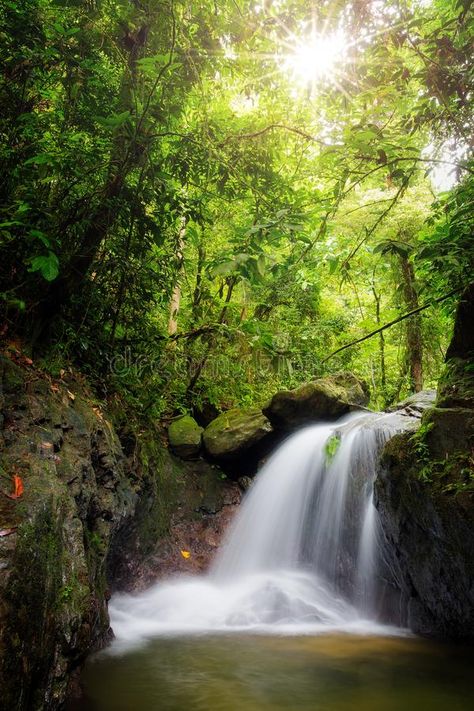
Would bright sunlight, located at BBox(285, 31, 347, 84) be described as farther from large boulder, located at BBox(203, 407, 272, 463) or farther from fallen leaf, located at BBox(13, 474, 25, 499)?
large boulder, located at BBox(203, 407, 272, 463)

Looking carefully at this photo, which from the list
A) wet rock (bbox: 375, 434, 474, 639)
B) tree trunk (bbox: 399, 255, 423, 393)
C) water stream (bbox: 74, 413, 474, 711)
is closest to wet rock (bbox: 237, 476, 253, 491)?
water stream (bbox: 74, 413, 474, 711)

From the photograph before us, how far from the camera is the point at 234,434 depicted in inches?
331

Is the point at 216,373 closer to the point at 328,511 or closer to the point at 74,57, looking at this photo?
the point at 328,511

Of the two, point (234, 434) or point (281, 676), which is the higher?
point (234, 434)

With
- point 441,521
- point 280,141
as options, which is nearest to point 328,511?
point 441,521

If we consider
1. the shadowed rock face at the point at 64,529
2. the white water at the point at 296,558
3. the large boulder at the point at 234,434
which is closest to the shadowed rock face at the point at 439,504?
the white water at the point at 296,558

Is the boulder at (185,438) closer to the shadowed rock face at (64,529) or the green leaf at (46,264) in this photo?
the shadowed rock face at (64,529)

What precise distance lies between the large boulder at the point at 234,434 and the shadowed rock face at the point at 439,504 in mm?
3400

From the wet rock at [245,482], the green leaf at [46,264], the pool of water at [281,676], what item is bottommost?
the pool of water at [281,676]

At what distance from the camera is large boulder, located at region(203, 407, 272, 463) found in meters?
8.27

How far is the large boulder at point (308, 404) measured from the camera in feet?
28.6

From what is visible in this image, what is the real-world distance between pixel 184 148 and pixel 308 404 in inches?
226

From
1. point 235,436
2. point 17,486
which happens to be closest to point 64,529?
point 17,486

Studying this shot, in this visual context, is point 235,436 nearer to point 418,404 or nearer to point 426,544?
point 418,404
